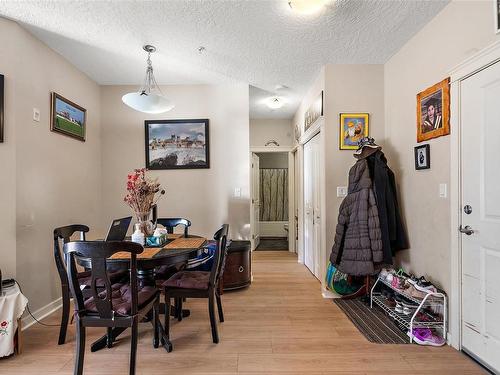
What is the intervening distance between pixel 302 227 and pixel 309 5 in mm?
3246

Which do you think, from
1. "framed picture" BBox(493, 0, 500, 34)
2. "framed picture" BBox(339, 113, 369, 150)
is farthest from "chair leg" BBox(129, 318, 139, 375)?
"framed picture" BBox(493, 0, 500, 34)

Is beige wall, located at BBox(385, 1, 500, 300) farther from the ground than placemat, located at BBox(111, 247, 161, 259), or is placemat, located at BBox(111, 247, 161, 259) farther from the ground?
beige wall, located at BBox(385, 1, 500, 300)

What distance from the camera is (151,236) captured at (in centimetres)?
222

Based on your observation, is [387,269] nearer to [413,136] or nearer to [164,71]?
[413,136]

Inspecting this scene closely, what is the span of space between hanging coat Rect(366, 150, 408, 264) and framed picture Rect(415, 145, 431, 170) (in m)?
0.28

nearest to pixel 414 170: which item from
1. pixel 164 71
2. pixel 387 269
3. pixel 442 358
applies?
pixel 387 269

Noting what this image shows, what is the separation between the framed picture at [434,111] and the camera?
2.10 meters

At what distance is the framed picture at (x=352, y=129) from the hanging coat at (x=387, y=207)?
358mm

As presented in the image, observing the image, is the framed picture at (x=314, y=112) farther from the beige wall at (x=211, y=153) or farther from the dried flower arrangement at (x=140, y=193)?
the dried flower arrangement at (x=140, y=193)

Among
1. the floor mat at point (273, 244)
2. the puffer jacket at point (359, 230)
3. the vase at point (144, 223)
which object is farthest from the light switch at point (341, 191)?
the floor mat at point (273, 244)

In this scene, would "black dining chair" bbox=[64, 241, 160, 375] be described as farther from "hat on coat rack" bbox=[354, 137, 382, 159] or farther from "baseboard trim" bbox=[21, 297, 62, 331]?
"hat on coat rack" bbox=[354, 137, 382, 159]

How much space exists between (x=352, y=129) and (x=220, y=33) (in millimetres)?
1665

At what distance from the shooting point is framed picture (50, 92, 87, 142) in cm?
272

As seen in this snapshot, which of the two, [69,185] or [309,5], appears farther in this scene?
[69,185]
